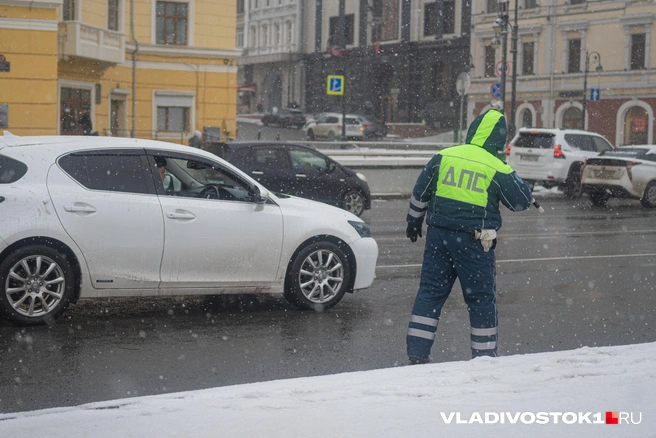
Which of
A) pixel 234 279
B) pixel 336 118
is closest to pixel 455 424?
pixel 234 279

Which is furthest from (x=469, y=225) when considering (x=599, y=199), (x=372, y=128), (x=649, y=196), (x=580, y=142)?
(x=372, y=128)

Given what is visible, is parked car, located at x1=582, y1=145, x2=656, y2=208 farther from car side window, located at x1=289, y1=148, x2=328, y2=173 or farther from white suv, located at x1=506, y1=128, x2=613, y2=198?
car side window, located at x1=289, y1=148, x2=328, y2=173

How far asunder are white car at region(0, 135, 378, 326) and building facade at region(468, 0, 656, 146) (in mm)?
43840

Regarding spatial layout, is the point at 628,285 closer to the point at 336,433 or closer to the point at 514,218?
the point at 336,433

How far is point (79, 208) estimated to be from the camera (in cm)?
801

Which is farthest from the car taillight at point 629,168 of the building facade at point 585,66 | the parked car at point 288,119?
the parked car at point 288,119

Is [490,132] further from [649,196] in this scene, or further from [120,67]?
[120,67]

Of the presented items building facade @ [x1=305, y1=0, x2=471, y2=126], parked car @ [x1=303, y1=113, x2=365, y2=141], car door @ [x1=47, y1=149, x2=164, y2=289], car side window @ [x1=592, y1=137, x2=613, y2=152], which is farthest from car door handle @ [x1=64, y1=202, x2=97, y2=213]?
building facade @ [x1=305, y1=0, x2=471, y2=126]

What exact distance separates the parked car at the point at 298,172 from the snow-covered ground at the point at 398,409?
1141 centimetres

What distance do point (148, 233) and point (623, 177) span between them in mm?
17299

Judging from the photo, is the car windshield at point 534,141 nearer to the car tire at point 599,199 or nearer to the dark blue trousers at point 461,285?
the car tire at point 599,199

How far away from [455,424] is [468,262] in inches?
78.5

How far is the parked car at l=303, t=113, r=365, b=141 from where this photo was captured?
56.3 metres

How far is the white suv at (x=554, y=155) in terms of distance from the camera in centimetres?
2667
